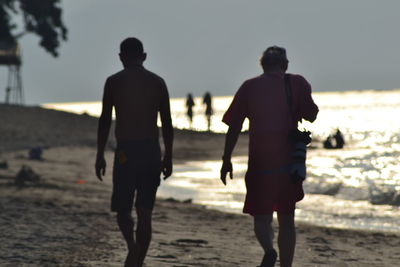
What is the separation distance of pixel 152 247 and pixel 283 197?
3.61 metres

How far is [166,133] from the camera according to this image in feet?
25.3

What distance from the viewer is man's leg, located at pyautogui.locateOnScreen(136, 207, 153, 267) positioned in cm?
757

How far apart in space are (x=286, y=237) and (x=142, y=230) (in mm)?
1151

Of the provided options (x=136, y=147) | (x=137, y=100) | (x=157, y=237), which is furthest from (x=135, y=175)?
(x=157, y=237)

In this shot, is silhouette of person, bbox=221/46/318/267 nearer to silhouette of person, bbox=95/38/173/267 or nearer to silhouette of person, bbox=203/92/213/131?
silhouette of person, bbox=95/38/173/267

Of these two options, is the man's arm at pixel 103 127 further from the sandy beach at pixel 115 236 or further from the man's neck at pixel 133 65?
the sandy beach at pixel 115 236

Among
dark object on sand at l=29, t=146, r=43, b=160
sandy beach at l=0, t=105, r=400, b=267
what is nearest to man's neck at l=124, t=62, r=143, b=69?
sandy beach at l=0, t=105, r=400, b=267

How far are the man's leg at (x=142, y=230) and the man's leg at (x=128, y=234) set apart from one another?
5 cm

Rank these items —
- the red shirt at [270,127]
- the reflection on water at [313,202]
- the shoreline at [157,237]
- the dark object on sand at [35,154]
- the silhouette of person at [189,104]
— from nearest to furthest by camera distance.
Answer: the red shirt at [270,127], the shoreline at [157,237], the reflection on water at [313,202], the dark object on sand at [35,154], the silhouette of person at [189,104]

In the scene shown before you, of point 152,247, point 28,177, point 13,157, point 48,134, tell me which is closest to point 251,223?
point 152,247

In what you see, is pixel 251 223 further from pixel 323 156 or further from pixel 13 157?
pixel 323 156

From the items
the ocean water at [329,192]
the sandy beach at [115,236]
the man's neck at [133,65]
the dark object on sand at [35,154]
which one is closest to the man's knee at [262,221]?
the man's neck at [133,65]

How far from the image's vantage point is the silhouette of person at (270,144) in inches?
295

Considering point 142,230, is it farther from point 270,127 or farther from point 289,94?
point 289,94
